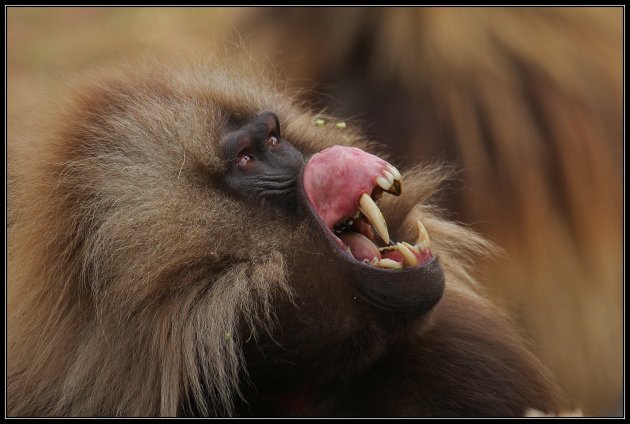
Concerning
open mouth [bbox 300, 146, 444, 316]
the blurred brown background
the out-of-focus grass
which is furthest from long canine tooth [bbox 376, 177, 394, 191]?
the out-of-focus grass

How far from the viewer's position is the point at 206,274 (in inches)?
77.5

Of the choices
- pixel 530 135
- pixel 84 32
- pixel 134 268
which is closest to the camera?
pixel 134 268

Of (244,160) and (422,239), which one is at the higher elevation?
(244,160)

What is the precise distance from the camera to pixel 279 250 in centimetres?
200

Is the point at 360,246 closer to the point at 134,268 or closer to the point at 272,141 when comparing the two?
the point at 272,141

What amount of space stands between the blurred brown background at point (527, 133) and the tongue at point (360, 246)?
5.27 feet

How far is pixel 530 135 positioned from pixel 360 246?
6.34 ft

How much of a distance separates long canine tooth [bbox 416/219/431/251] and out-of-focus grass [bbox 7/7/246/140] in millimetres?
1948

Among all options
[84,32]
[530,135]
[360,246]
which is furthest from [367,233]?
[84,32]

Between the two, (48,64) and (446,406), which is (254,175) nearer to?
(446,406)

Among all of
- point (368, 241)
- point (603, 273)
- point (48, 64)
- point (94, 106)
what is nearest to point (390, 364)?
point (368, 241)

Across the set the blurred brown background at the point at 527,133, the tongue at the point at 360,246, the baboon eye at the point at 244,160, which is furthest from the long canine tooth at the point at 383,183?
the blurred brown background at the point at 527,133

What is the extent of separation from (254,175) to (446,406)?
67cm

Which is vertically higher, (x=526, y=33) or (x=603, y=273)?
(x=526, y=33)
